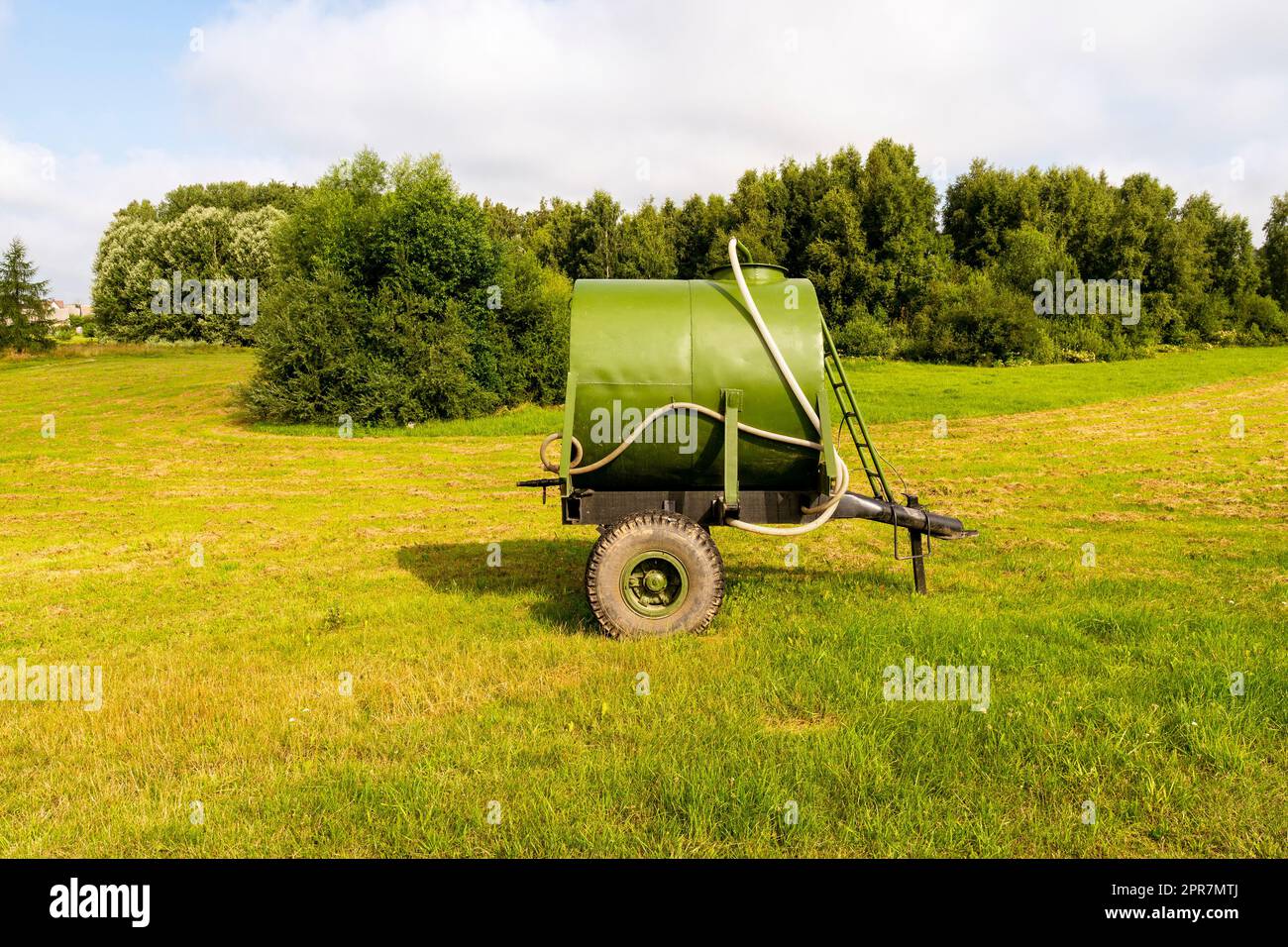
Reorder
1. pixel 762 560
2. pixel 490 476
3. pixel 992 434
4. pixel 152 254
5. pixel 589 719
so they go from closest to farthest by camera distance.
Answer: pixel 589 719
pixel 762 560
pixel 490 476
pixel 992 434
pixel 152 254

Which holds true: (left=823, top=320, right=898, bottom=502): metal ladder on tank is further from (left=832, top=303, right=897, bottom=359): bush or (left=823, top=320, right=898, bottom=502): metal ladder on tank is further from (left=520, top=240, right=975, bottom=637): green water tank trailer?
(left=832, top=303, right=897, bottom=359): bush

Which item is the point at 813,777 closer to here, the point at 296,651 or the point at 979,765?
the point at 979,765

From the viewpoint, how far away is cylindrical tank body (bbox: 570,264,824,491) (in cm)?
747

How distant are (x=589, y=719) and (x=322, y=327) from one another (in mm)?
29208

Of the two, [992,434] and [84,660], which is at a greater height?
[992,434]

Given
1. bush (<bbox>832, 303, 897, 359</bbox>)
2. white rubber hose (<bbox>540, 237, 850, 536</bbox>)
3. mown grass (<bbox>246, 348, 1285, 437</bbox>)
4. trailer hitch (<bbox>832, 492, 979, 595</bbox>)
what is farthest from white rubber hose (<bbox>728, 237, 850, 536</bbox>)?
bush (<bbox>832, 303, 897, 359</bbox>)

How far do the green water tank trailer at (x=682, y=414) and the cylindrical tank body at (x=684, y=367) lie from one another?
0.4 inches

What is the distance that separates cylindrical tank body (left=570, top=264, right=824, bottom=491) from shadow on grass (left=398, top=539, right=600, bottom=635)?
185cm

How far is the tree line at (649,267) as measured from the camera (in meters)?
30.9

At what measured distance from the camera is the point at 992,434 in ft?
80.9

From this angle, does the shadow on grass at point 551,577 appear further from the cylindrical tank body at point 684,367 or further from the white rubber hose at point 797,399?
the cylindrical tank body at point 684,367
